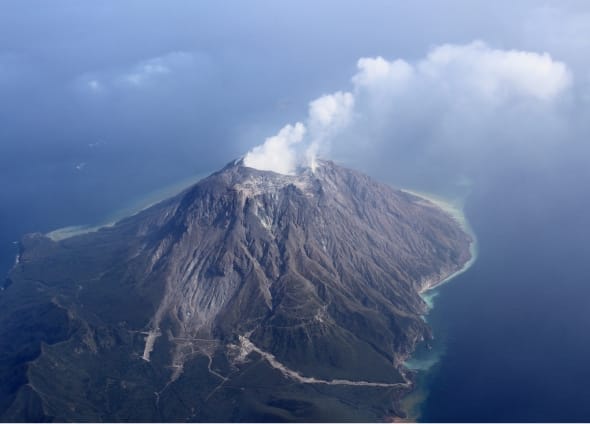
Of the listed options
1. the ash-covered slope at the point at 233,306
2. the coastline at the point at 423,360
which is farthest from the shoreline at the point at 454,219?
the ash-covered slope at the point at 233,306

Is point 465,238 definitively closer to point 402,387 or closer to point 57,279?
point 402,387

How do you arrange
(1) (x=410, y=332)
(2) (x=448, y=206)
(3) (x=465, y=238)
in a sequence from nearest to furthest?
(1) (x=410, y=332)
(3) (x=465, y=238)
(2) (x=448, y=206)

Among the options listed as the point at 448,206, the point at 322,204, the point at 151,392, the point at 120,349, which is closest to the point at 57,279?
the point at 120,349

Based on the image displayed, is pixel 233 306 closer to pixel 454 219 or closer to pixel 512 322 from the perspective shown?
pixel 512 322

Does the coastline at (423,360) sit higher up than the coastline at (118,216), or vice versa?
the coastline at (118,216)

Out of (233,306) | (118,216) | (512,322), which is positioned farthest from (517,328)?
(118,216)

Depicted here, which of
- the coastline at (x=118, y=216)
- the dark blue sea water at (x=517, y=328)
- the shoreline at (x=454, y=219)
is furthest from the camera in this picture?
the coastline at (x=118, y=216)

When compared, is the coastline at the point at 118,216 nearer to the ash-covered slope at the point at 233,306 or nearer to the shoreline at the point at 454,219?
the ash-covered slope at the point at 233,306
